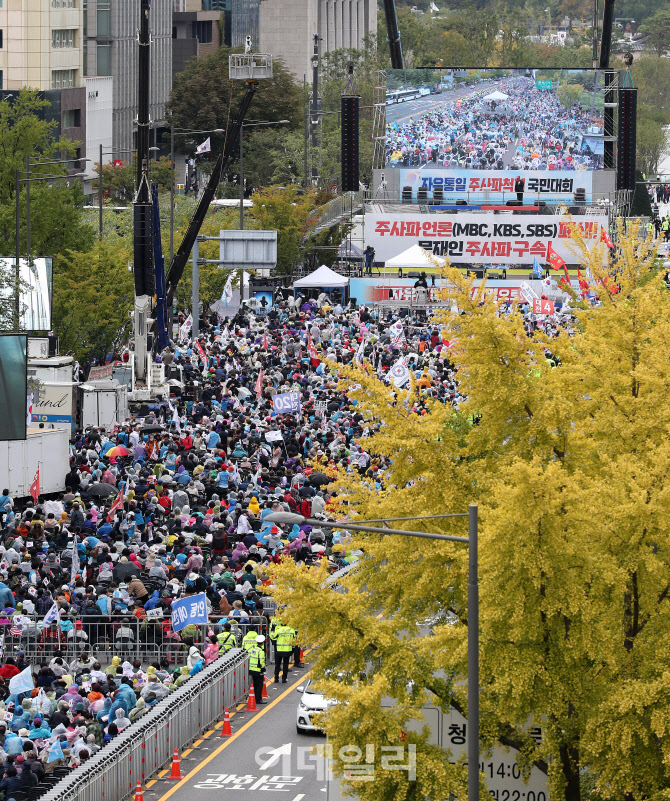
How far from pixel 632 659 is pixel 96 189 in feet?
298

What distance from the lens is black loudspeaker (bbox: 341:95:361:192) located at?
2549 inches

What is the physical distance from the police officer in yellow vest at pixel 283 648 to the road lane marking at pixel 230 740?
285mm

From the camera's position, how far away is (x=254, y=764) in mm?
21938

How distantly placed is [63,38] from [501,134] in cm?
3839

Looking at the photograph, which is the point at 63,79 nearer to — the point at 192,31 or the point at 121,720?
the point at 192,31

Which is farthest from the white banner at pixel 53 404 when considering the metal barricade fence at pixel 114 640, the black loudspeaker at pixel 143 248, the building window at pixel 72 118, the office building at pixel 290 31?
the office building at pixel 290 31

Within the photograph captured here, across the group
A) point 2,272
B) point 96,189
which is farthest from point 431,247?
point 96,189

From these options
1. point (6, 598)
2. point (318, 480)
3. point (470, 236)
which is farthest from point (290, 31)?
point (6, 598)

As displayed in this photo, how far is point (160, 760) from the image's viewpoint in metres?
21.7

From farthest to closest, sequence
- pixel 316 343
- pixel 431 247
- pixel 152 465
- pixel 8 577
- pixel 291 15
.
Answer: pixel 291 15 → pixel 431 247 → pixel 316 343 → pixel 152 465 → pixel 8 577

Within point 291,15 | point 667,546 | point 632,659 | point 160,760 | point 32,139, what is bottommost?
point 160,760

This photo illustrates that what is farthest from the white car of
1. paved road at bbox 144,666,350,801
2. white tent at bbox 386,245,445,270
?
white tent at bbox 386,245,445,270

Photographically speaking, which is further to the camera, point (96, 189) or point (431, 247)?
point (96, 189)

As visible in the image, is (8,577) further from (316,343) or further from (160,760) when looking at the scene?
(316,343)
